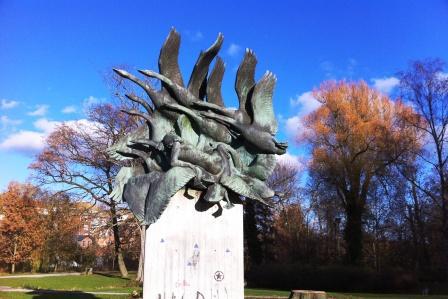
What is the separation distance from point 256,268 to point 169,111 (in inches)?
863

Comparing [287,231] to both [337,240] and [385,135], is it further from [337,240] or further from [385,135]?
[385,135]

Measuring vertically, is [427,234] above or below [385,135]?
below

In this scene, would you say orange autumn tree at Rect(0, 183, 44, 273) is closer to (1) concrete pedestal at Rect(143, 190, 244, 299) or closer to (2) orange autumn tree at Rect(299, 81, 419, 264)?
(2) orange autumn tree at Rect(299, 81, 419, 264)

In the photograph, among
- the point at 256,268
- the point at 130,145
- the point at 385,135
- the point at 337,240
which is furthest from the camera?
the point at 337,240

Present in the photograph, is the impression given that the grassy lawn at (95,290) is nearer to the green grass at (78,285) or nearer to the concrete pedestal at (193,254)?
the green grass at (78,285)

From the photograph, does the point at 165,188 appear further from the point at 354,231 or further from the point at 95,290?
the point at 354,231

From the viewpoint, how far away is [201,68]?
7074 mm

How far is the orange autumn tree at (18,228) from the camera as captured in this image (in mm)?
46531

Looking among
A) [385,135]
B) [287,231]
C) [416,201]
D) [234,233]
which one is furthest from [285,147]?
[287,231]

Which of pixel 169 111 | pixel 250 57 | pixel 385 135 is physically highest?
pixel 385 135

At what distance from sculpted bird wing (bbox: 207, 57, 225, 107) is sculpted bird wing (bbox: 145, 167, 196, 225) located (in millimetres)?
1434

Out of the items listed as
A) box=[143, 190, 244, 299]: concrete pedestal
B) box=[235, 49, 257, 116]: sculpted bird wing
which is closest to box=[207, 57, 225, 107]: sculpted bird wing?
box=[235, 49, 257, 116]: sculpted bird wing

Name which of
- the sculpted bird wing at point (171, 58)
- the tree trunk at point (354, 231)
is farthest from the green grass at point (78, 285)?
the sculpted bird wing at point (171, 58)

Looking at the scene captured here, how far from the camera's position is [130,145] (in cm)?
695
